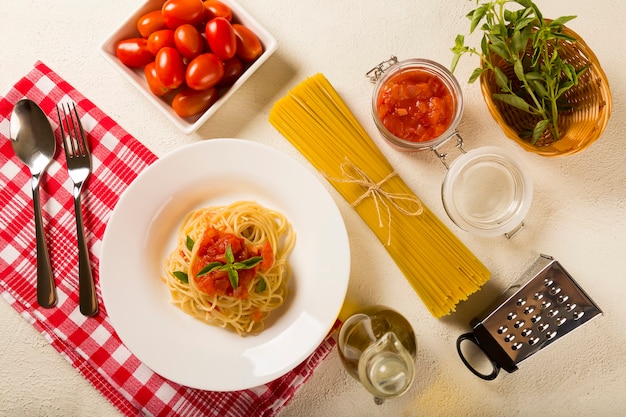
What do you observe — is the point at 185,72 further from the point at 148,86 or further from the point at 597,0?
the point at 597,0

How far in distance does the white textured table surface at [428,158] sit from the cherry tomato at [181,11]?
30cm

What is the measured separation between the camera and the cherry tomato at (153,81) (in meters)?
1.82

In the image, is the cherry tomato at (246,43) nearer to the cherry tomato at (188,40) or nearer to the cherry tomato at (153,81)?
the cherry tomato at (188,40)

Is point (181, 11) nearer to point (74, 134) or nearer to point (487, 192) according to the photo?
point (74, 134)

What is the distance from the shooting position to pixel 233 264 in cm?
173

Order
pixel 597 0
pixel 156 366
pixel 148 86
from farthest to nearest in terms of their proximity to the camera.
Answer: pixel 597 0 → pixel 148 86 → pixel 156 366

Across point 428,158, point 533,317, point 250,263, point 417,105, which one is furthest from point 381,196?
point 533,317

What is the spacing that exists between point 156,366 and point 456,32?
1684 millimetres

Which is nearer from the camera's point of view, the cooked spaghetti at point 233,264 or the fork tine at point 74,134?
the cooked spaghetti at point 233,264

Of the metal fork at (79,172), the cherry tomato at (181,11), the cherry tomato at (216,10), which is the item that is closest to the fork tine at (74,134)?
the metal fork at (79,172)

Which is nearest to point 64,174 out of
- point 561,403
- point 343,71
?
point 343,71

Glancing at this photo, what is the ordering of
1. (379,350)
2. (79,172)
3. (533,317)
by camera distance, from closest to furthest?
(379,350), (533,317), (79,172)

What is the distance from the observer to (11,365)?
1979 mm

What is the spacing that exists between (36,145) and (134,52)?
511mm
